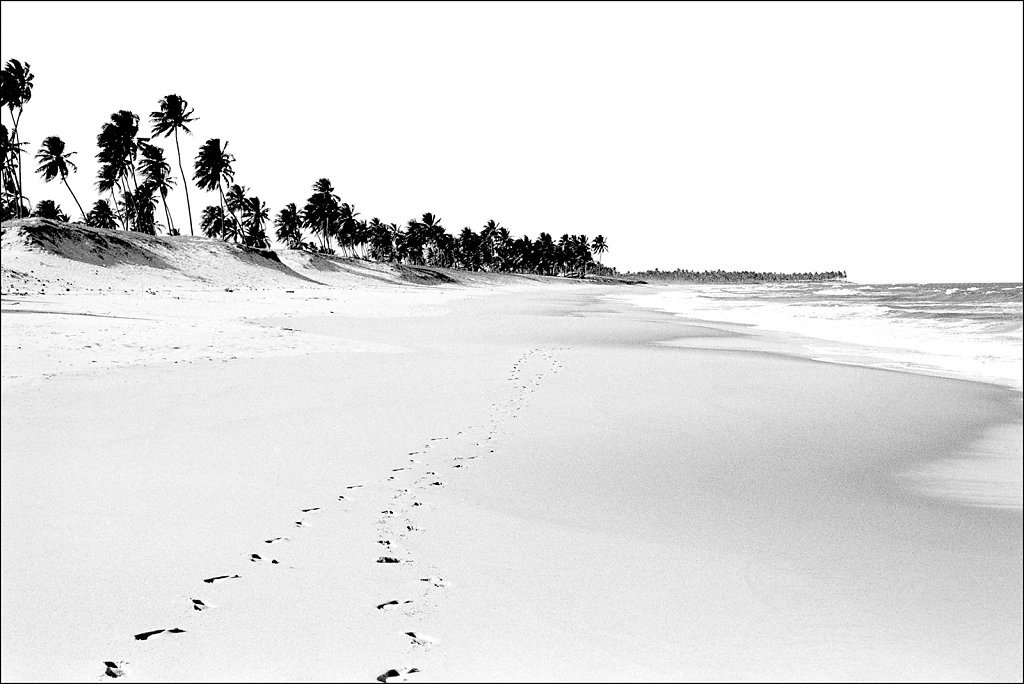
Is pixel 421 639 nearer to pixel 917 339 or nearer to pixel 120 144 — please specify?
pixel 917 339

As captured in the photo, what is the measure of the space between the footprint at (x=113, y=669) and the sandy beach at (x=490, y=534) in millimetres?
25

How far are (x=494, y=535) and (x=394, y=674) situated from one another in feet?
4.38

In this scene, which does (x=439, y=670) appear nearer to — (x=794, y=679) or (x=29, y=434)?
(x=794, y=679)

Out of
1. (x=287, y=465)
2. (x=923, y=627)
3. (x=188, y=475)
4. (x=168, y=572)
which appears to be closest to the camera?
(x=923, y=627)

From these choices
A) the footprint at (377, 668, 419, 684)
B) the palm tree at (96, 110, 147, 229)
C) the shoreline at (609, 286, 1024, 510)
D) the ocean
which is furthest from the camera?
the palm tree at (96, 110, 147, 229)

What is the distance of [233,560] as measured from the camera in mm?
3354

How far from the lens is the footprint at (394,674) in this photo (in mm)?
2496

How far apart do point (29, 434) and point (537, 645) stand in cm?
463

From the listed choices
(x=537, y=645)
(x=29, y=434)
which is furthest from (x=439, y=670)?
(x=29, y=434)

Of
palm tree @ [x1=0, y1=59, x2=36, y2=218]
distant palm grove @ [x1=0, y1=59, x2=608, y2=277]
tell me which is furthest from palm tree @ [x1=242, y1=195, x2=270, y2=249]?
palm tree @ [x1=0, y1=59, x2=36, y2=218]

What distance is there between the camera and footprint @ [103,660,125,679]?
251 centimetres

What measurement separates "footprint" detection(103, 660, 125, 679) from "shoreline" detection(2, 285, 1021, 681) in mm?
57

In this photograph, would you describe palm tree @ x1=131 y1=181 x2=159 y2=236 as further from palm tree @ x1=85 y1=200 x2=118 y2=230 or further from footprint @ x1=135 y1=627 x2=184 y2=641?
footprint @ x1=135 y1=627 x2=184 y2=641

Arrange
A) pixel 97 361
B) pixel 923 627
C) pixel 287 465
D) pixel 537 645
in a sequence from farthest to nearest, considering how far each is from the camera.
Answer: pixel 97 361, pixel 287 465, pixel 923 627, pixel 537 645
